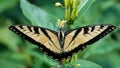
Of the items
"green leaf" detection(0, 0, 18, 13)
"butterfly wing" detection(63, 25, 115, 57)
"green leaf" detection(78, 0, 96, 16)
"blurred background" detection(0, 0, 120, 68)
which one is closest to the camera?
"butterfly wing" detection(63, 25, 115, 57)

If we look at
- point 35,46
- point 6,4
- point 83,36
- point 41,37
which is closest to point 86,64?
point 83,36

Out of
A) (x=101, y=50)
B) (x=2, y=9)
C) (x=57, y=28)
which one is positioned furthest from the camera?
(x=2, y=9)

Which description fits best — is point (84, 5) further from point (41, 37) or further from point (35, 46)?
point (35, 46)

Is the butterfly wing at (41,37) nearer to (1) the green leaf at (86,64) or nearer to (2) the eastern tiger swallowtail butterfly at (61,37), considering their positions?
(2) the eastern tiger swallowtail butterfly at (61,37)

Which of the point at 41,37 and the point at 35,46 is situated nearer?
the point at 41,37

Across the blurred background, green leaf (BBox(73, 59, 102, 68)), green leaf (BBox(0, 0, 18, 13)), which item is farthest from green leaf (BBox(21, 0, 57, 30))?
green leaf (BBox(0, 0, 18, 13))

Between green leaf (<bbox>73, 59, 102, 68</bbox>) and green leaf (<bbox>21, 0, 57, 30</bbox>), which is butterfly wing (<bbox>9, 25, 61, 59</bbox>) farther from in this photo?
green leaf (<bbox>21, 0, 57, 30</bbox>)

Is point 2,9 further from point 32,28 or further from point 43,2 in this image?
point 32,28

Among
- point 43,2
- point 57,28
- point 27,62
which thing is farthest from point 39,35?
point 43,2
